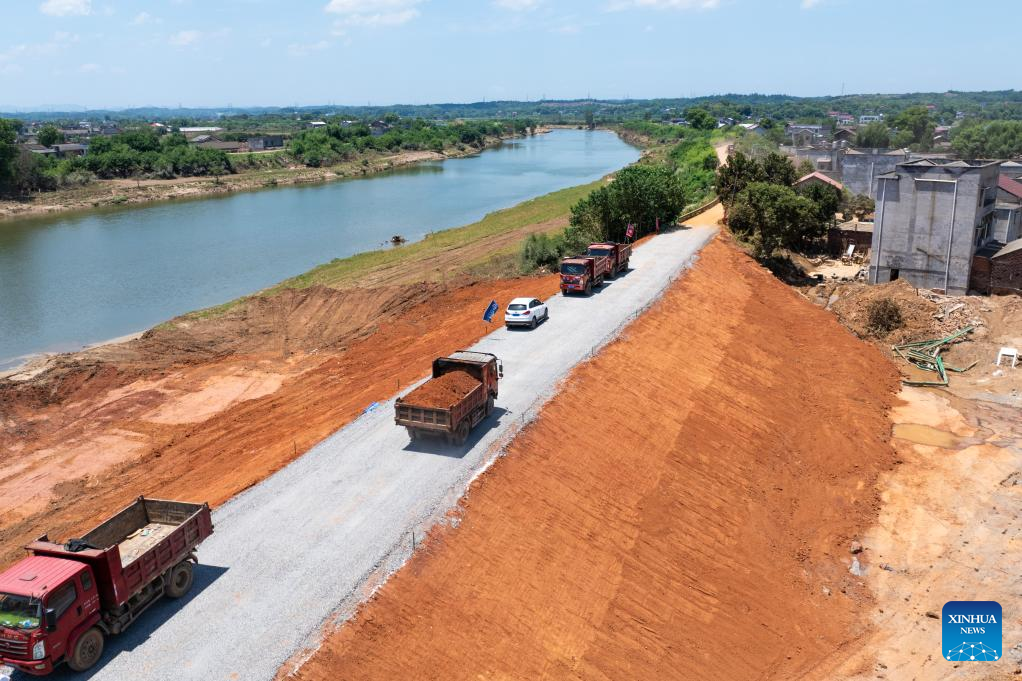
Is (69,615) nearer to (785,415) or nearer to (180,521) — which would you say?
(180,521)

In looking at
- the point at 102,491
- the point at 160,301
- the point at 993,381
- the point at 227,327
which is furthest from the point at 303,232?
the point at 993,381

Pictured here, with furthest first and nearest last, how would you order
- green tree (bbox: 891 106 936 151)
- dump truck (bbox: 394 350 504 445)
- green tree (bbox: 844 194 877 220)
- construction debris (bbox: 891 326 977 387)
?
1. green tree (bbox: 891 106 936 151)
2. green tree (bbox: 844 194 877 220)
3. construction debris (bbox: 891 326 977 387)
4. dump truck (bbox: 394 350 504 445)

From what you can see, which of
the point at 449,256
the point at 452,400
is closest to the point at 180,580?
the point at 452,400

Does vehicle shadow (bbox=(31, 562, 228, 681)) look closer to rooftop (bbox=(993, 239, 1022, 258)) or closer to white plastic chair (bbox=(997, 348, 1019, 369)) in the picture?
white plastic chair (bbox=(997, 348, 1019, 369))

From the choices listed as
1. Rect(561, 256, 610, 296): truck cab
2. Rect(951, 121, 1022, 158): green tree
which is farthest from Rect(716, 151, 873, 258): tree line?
Rect(951, 121, 1022, 158): green tree

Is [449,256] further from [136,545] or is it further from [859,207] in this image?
[136,545]

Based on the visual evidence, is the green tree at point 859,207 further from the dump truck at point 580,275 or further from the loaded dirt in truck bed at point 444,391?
the loaded dirt in truck bed at point 444,391
